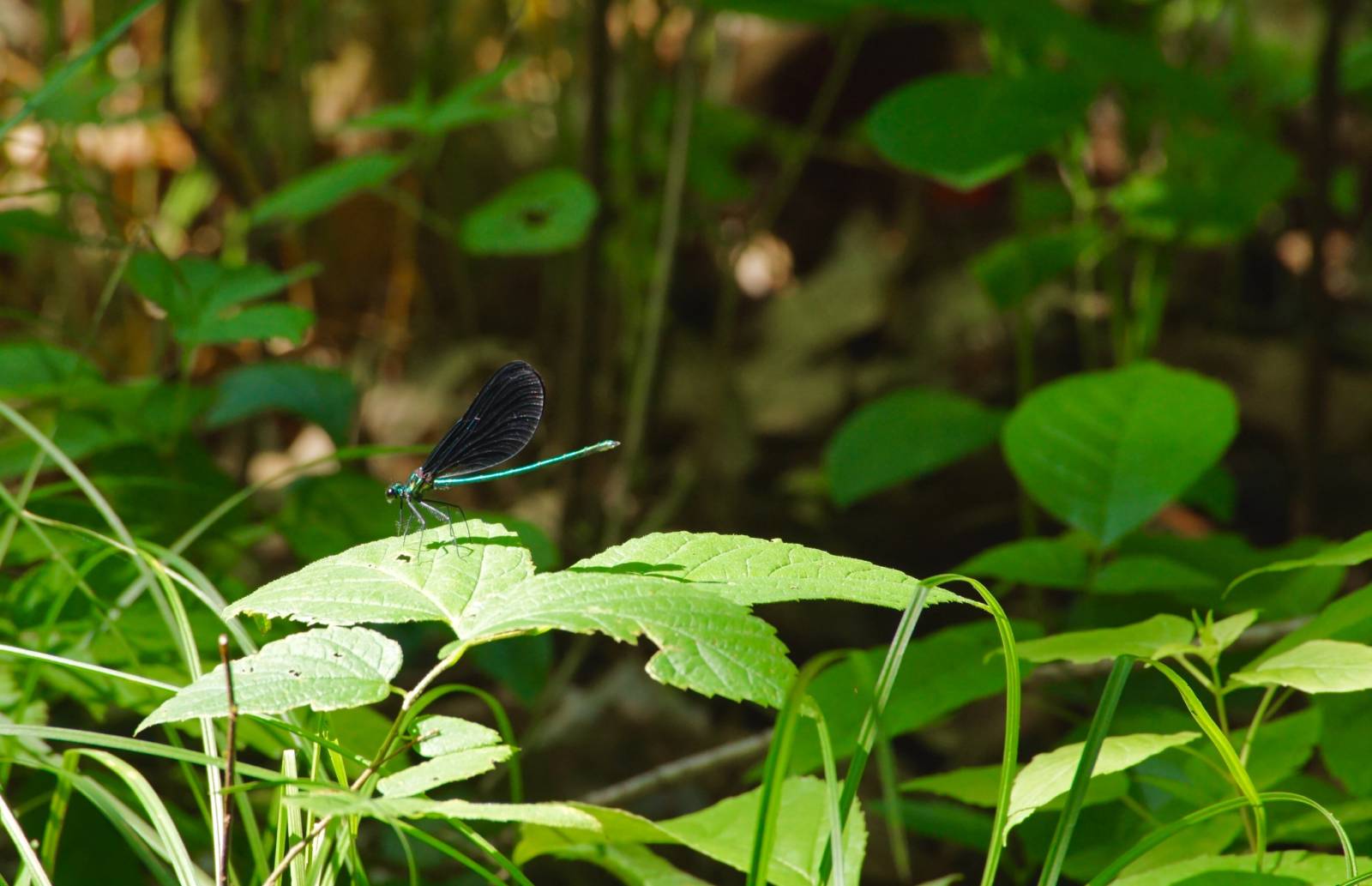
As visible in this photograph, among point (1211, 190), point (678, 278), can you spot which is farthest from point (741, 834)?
point (678, 278)

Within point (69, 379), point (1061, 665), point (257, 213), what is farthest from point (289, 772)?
point (257, 213)

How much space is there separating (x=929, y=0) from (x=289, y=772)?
1.60 metres

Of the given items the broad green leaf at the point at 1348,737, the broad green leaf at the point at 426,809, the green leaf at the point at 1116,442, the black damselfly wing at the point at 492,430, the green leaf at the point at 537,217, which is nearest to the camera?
the broad green leaf at the point at 426,809

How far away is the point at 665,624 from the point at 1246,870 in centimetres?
49

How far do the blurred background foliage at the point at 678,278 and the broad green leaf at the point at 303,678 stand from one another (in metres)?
0.49

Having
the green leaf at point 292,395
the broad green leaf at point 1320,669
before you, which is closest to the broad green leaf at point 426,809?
the broad green leaf at point 1320,669

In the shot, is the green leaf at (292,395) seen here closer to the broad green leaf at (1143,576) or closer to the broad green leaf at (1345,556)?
the broad green leaf at (1143,576)

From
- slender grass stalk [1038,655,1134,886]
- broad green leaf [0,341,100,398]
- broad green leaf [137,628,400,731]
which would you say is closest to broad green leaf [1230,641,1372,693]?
slender grass stalk [1038,655,1134,886]

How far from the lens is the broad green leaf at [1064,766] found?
81 centimetres

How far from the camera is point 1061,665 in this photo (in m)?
1.25

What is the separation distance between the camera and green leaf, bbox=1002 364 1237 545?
4.34 ft

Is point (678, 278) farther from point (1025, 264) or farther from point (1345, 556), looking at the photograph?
point (1345, 556)

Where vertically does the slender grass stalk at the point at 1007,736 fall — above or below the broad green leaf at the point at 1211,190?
below

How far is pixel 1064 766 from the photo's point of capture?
33.3 inches
